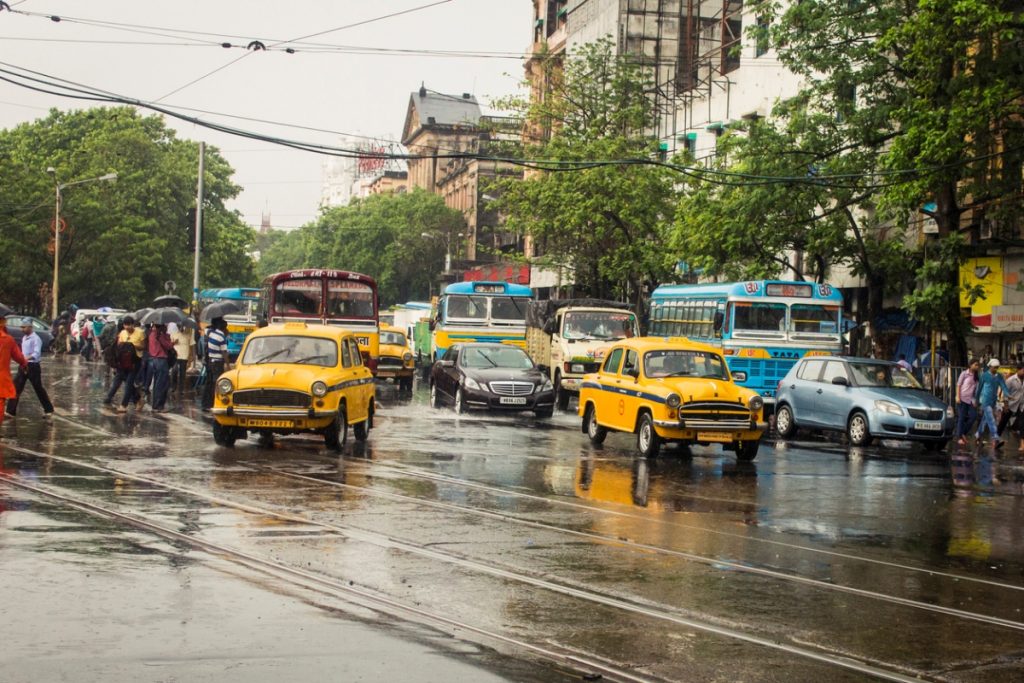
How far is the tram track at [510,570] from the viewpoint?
761cm

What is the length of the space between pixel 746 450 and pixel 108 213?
59.1m

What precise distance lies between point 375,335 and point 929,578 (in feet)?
80.0

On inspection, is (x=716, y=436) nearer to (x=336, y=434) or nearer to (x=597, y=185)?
(x=336, y=434)

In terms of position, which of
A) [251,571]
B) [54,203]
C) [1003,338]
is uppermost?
[54,203]

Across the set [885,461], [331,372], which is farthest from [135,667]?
[885,461]

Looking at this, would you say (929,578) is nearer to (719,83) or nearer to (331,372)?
(331,372)

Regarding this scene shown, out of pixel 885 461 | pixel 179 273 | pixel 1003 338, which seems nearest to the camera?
pixel 885 461

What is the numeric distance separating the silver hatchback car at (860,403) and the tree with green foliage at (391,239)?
6537 cm

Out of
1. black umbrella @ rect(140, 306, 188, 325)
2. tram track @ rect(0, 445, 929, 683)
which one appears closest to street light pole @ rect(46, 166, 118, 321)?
black umbrella @ rect(140, 306, 188, 325)

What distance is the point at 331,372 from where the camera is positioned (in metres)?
20.2

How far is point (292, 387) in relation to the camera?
1923cm

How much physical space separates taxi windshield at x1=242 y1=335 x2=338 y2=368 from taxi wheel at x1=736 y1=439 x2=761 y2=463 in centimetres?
614

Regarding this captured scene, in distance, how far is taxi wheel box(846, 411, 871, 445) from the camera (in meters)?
24.6

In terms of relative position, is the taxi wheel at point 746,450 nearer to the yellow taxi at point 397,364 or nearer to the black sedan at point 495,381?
the black sedan at point 495,381
